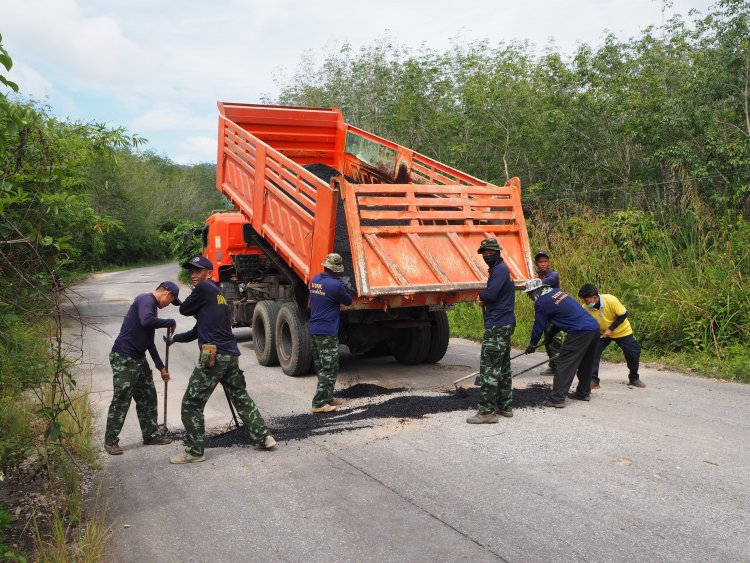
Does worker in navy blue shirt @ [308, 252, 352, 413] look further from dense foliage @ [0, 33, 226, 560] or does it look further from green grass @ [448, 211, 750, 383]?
green grass @ [448, 211, 750, 383]

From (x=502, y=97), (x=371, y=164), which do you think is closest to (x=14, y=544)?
(x=371, y=164)

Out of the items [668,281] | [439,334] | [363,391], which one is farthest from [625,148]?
[363,391]

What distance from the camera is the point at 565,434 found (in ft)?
18.4

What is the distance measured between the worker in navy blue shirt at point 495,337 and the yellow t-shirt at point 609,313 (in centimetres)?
172

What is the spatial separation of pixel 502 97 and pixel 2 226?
1659cm

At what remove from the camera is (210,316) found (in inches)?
215

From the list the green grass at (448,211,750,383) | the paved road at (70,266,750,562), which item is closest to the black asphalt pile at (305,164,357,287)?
the paved road at (70,266,750,562)

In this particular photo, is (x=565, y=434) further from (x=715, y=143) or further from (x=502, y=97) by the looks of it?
(x=502, y=97)

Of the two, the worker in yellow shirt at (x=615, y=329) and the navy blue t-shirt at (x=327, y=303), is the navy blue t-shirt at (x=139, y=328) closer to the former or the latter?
the navy blue t-shirt at (x=327, y=303)

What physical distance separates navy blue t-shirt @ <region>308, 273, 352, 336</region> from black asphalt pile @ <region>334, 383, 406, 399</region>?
3.01ft

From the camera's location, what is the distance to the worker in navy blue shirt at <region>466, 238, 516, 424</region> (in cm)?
603

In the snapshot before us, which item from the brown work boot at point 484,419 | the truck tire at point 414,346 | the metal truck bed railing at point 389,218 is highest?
the metal truck bed railing at point 389,218

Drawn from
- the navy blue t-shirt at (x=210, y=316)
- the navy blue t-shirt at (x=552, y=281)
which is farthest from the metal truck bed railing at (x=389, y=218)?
the navy blue t-shirt at (x=210, y=316)

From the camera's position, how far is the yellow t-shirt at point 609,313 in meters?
7.37
